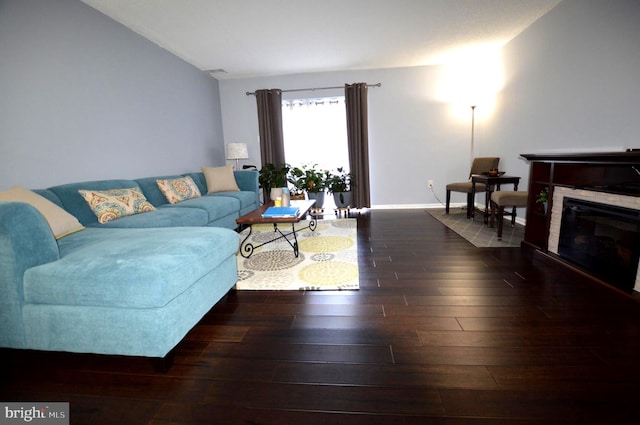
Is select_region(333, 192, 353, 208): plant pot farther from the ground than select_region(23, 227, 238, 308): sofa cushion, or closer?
closer

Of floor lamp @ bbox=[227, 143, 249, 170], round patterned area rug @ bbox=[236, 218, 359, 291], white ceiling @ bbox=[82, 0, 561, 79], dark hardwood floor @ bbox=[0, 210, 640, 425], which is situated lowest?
dark hardwood floor @ bbox=[0, 210, 640, 425]

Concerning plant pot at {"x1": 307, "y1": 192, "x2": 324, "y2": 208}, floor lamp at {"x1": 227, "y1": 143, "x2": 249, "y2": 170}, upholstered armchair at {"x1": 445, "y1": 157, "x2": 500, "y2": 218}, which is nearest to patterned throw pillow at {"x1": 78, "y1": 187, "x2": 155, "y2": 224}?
floor lamp at {"x1": 227, "y1": 143, "x2": 249, "y2": 170}

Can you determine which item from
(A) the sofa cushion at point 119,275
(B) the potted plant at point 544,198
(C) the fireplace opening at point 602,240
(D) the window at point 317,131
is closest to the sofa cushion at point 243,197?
(D) the window at point 317,131

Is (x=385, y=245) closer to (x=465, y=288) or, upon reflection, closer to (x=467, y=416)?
(x=465, y=288)

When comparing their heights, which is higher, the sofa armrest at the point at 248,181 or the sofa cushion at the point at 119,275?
the sofa armrest at the point at 248,181

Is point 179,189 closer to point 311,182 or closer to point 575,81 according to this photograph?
point 311,182

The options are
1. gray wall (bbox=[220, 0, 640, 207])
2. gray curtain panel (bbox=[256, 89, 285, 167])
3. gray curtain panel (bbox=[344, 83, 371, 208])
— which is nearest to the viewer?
gray wall (bbox=[220, 0, 640, 207])

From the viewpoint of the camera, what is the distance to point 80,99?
9.02ft

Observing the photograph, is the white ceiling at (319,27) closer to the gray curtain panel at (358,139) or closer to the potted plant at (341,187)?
the gray curtain panel at (358,139)

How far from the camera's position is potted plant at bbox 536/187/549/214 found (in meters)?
Answer: 2.68

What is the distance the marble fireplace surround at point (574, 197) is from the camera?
1.84 meters

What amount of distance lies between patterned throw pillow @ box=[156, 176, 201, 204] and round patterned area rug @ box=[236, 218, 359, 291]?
2.86ft

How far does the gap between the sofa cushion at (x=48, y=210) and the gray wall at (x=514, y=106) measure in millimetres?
3856

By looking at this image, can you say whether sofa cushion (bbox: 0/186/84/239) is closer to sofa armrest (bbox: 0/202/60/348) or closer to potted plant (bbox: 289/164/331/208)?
sofa armrest (bbox: 0/202/60/348)
